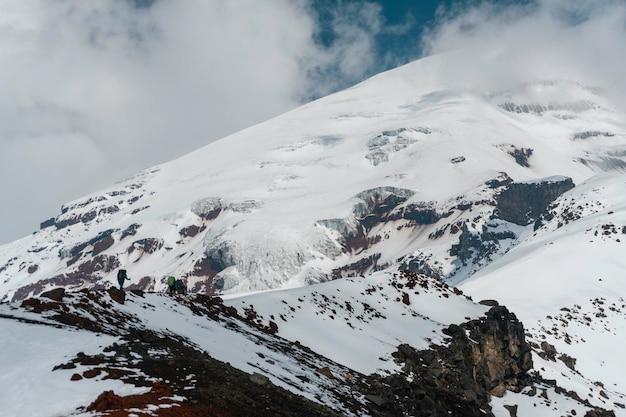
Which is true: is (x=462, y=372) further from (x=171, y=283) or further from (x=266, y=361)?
(x=171, y=283)

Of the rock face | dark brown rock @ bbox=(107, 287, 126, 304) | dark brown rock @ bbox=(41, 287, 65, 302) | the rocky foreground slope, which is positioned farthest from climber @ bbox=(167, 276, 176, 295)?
the rock face

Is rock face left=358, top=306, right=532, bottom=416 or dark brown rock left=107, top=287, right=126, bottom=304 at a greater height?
dark brown rock left=107, top=287, right=126, bottom=304

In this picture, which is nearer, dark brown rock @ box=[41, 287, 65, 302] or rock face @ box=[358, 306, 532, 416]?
dark brown rock @ box=[41, 287, 65, 302]

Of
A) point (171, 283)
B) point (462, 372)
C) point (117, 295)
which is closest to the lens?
point (117, 295)

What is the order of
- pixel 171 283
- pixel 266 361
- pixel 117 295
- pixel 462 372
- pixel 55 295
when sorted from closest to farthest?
pixel 55 295
pixel 266 361
pixel 117 295
pixel 171 283
pixel 462 372

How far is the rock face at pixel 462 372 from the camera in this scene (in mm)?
31453

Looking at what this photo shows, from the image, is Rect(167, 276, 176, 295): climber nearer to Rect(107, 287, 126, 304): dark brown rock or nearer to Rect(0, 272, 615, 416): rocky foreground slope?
Rect(0, 272, 615, 416): rocky foreground slope

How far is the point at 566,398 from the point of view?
206 feet

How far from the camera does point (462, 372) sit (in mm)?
47781

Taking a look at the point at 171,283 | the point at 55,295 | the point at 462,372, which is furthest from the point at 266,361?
the point at 462,372

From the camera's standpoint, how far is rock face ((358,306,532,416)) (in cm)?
3145

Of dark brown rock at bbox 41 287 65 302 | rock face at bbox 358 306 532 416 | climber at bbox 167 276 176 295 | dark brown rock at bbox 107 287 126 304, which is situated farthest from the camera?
climber at bbox 167 276 176 295

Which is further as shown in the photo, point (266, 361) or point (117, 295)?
point (117, 295)

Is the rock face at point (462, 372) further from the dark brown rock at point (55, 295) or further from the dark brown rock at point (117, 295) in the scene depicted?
the dark brown rock at point (55, 295)
